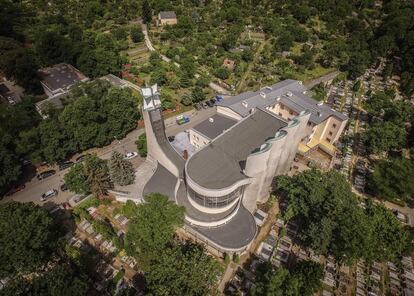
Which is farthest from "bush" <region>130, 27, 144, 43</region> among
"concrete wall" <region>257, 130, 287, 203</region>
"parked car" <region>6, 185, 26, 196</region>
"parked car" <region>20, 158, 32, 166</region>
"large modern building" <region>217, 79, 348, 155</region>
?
"concrete wall" <region>257, 130, 287, 203</region>

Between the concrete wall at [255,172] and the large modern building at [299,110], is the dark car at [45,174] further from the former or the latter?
the concrete wall at [255,172]

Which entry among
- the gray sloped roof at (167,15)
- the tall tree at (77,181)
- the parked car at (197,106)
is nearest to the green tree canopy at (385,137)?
the parked car at (197,106)

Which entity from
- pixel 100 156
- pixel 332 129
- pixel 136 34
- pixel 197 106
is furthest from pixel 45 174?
pixel 136 34

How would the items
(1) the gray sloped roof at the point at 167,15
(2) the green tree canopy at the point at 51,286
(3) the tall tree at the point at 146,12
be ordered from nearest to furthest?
(2) the green tree canopy at the point at 51,286 → (1) the gray sloped roof at the point at 167,15 → (3) the tall tree at the point at 146,12

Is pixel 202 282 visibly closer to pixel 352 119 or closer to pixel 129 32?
pixel 352 119

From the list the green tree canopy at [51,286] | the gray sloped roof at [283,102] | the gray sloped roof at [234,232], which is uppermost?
the gray sloped roof at [283,102]

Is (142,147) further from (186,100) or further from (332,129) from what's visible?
(332,129)

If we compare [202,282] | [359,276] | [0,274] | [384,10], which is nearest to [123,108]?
[0,274]
